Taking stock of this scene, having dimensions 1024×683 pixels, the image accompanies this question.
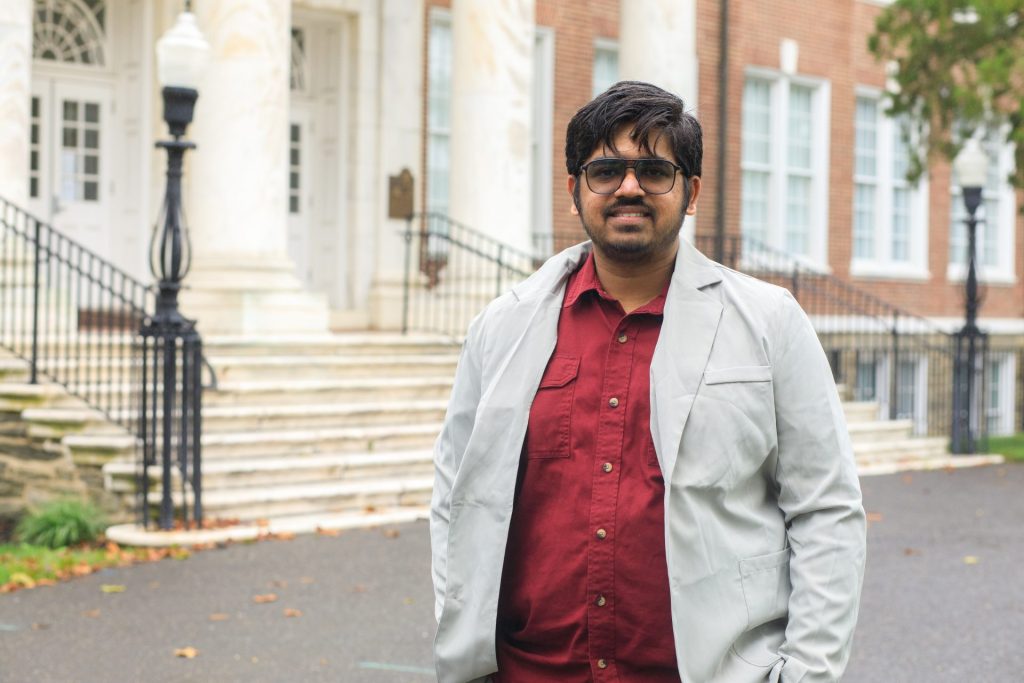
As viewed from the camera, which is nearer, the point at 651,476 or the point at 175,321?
the point at 651,476

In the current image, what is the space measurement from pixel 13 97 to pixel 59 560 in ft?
16.8

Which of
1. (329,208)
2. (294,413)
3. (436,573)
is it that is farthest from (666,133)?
(329,208)

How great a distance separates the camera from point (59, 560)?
8406mm

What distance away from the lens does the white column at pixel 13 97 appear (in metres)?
11.9

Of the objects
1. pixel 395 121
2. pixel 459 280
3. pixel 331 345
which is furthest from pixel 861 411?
pixel 331 345

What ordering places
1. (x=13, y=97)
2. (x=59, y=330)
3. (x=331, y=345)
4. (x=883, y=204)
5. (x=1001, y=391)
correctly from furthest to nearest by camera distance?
(x=1001, y=391)
(x=883, y=204)
(x=331, y=345)
(x=13, y=97)
(x=59, y=330)

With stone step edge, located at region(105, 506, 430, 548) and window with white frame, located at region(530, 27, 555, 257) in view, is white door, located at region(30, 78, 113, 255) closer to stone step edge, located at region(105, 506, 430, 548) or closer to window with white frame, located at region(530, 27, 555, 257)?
window with white frame, located at region(530, 27, 555, 257)

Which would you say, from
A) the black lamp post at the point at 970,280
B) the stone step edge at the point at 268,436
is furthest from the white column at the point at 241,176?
the black lamp post at the point at 970,280

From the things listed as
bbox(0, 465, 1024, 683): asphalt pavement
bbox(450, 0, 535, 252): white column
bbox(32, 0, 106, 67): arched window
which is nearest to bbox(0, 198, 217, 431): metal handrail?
bbox(0, 465, 1024, 683): asphalt pavement

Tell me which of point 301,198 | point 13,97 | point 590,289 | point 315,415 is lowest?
point 315,415

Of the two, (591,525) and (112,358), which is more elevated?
(591,525)

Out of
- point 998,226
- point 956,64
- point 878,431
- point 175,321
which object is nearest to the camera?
point 175,321

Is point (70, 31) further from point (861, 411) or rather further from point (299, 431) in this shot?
point (861, 411)

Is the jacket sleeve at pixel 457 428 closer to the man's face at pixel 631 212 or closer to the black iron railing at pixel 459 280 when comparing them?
the man's face at pixel 631 212
